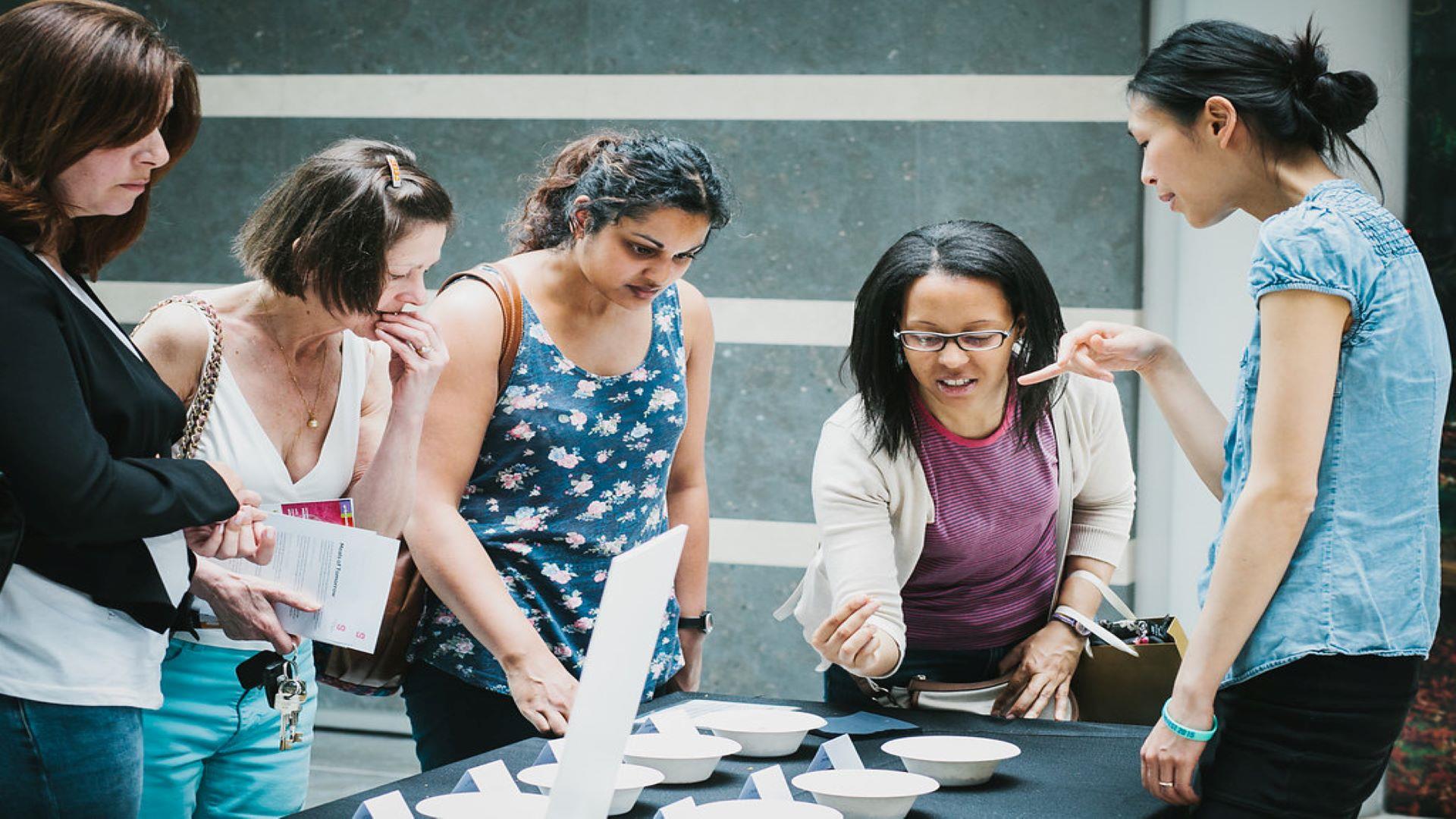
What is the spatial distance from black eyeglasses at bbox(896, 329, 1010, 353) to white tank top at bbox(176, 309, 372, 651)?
33.4 inches

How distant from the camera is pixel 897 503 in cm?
210

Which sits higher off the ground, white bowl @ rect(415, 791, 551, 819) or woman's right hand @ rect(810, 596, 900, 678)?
woman's right hand @ rect(810, 596, 900, 678)

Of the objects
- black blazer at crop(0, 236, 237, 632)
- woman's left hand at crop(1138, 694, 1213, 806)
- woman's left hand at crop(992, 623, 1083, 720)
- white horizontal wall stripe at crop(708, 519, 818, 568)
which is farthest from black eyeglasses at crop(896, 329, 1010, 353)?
white horizontal wall stripe at crop(708, 519, 818, 568)

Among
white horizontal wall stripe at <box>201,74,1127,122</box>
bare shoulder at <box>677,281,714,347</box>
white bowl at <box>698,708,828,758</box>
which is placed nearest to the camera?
white bowl at <box>698,708,828,758</box>

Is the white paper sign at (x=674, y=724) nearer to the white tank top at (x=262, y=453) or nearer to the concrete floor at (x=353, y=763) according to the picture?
the white tank top at (x=262, y=453)

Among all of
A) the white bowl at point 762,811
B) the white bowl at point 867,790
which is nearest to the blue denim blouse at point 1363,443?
the white bowl at point 867,790

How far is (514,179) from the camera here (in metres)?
4.12

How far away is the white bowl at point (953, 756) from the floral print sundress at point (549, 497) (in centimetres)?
53

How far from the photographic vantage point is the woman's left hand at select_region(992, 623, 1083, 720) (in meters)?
2.07

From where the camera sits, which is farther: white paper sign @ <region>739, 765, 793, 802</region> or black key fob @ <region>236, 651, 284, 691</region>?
black key fob @ <region>236, 651, 284, 691</region>

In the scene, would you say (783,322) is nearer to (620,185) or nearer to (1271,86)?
(620,185)

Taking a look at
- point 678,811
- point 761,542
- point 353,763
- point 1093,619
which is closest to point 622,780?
point 678,811

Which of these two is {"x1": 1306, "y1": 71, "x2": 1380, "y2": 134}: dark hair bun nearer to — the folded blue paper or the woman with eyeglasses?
the woman with eyeglasses

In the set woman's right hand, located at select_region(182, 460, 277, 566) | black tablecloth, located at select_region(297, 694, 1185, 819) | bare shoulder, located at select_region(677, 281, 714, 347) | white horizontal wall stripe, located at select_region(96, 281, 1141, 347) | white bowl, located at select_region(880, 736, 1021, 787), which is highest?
white horizontal wall stripe, located at select_region(96, 281, 1141, 347)
